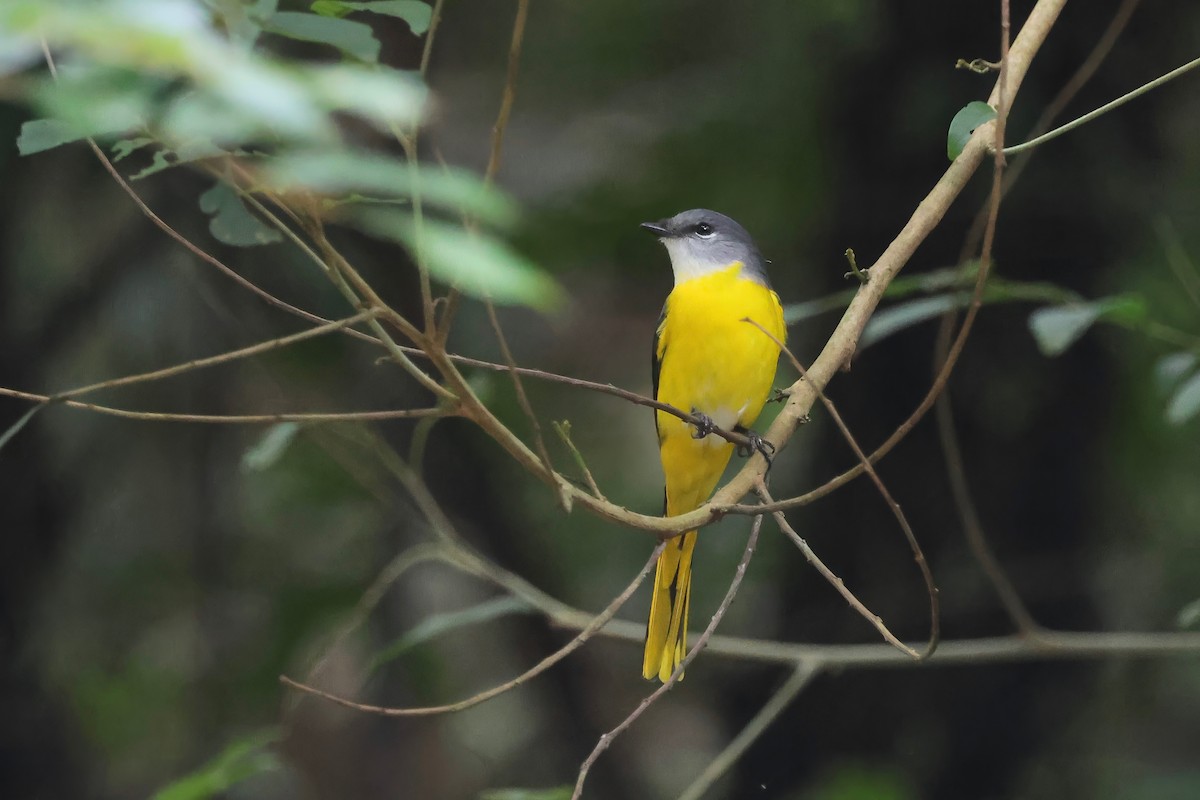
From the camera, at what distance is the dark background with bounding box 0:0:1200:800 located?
4.80 m

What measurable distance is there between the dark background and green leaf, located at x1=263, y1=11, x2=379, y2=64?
2743mm

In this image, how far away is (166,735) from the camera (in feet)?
20.3

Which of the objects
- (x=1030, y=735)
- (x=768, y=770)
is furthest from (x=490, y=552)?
(x=1030, y=735)

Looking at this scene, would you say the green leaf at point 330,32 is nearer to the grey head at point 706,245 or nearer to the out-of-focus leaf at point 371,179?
the out-of-focus leaf at point 371,179

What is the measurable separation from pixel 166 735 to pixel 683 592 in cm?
336

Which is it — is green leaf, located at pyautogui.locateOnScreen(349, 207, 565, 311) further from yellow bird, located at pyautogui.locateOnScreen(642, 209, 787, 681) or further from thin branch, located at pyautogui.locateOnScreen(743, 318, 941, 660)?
yellow bird, located at pyautogui.locateOnScreen(642, 209, 787, 681)

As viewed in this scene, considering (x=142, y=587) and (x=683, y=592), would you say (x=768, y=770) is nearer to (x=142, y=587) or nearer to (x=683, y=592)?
(x=683, y=592)

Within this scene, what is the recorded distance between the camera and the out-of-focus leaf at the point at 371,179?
0.79m

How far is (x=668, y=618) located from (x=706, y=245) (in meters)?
1.22

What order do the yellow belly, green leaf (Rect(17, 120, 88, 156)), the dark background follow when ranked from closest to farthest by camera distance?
1. green leaf (Rect(17, 120, 88, 156))
2. the yellow belly
3. the dark background

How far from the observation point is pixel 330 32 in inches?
57.4

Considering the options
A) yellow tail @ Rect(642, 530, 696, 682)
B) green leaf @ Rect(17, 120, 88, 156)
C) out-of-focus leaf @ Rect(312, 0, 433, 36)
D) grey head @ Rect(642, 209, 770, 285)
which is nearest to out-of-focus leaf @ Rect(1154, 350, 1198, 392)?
yellow tail @ Rect(642, 530, 696, 682)

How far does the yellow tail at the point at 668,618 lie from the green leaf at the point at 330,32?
8.10 feet

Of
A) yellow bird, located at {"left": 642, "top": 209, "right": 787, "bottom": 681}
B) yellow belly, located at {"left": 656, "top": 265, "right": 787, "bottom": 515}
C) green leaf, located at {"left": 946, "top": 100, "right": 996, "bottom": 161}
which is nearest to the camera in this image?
green leaf, located at {"left": 946, "top": 100, "right": 996, "bottom": 161}
